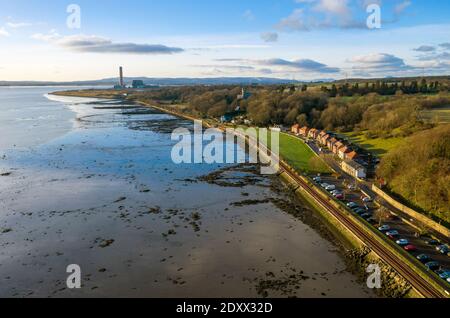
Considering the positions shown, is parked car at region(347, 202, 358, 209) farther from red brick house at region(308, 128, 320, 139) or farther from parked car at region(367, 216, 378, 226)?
red brick house at region(308, 128, 320, 139)

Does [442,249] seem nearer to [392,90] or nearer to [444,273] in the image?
[444,273]

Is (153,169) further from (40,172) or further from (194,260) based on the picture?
(194,260)

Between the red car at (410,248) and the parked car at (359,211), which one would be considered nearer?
the red car at (410,248)

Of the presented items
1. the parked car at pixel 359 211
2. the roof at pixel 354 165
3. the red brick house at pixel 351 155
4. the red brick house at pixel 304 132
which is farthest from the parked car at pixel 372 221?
the red brick house at pixel 304 132

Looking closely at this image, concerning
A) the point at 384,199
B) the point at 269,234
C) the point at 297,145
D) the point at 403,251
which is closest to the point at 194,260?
the point at 269,234

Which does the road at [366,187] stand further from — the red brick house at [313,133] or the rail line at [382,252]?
the red brick house at [313,133]
